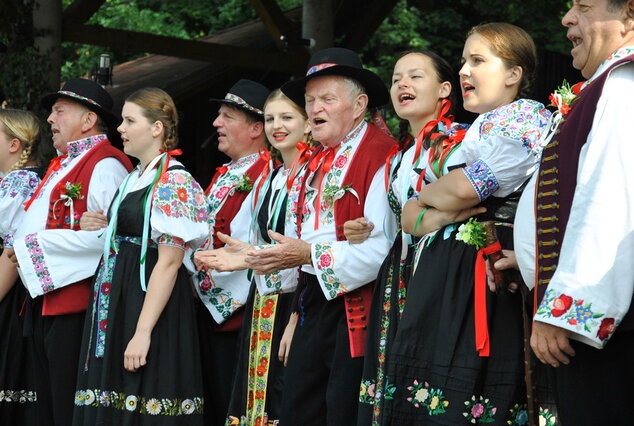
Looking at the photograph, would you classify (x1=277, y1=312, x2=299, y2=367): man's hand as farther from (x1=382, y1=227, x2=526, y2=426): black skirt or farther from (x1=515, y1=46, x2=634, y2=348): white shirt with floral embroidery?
(x1=515, y1=46, x2=634, y2=348): white shirt with floral embroidery

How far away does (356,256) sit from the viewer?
3736 mm

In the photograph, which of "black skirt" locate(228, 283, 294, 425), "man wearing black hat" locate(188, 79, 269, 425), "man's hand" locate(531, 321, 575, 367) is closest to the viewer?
"man's hand" locate(531, 321, 575, 367)

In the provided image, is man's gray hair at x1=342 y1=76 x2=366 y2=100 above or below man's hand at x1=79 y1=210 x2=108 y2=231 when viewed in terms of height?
above

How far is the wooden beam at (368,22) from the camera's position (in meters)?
8.51

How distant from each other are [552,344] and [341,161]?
1.79 m

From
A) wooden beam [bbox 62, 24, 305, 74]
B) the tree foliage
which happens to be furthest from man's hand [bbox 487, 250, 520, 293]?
wooden beam [bbox 62, 24, 305, 74]

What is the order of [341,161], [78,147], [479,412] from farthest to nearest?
[78,147] → [341,161] → [479,412]

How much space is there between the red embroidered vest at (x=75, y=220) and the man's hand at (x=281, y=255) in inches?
54.0

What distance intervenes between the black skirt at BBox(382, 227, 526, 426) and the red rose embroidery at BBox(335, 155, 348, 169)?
92cm

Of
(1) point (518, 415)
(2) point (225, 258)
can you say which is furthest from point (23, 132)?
(1) point (518, 415)

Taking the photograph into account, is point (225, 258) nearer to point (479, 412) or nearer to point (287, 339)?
point (287, 339)

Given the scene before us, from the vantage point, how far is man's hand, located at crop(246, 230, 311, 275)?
3.79 metres

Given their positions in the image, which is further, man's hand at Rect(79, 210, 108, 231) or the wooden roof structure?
the wooden roof structure

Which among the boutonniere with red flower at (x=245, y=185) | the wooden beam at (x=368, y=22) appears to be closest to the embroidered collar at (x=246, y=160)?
the boutonniere with red flower at (x=245, y=185)
